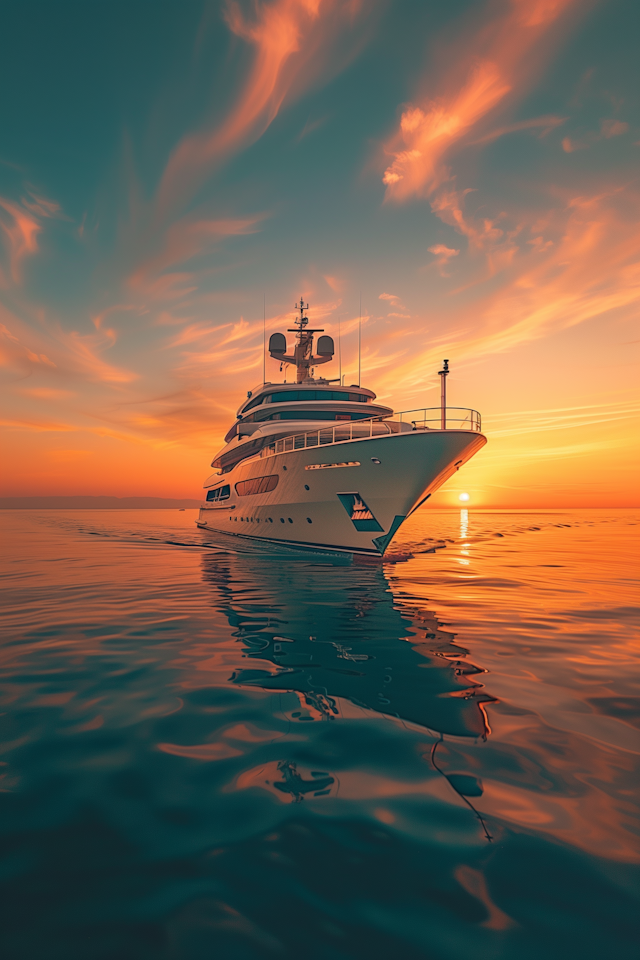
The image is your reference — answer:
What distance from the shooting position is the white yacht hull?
17.3 m

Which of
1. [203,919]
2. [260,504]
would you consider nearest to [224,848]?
[203,919]

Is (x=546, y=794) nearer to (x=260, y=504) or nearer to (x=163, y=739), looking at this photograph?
(x=163, y=739)

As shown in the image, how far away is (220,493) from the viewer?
37.2m

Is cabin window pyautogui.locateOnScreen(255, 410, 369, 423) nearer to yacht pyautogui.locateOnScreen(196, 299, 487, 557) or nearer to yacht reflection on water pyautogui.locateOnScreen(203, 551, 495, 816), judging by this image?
yacht pyautogui.locateOnScreen(196, 299, 487, 557)

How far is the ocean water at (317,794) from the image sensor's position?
7.25 feet

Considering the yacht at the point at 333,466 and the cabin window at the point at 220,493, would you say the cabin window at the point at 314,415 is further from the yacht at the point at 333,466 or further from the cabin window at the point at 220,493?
the cabin window at the point at 220,493

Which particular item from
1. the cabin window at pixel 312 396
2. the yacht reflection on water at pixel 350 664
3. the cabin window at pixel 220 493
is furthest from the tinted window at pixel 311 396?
the yacht reflection on water at pixel 350 664

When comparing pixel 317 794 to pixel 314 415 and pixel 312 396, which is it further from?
pixel 312 396

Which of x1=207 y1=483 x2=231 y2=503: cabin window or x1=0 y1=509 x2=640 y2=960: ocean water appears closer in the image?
x1=0 y1=509 x2=640 y2=960: ocean water

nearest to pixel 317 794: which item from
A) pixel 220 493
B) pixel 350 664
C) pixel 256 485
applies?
pixel 350 664

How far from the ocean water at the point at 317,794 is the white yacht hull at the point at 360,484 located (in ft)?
32.5

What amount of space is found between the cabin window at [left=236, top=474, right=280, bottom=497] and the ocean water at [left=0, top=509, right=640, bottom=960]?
15.4 meters

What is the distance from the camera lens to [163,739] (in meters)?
4.14

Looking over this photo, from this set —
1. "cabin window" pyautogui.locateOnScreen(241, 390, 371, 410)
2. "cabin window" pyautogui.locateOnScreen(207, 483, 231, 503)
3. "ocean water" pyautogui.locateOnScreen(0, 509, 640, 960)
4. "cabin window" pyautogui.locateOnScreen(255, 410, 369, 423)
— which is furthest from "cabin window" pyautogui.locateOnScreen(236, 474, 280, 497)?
"ocean water" pyautogui.locateOnScreen(0, 509, 640, 960)
